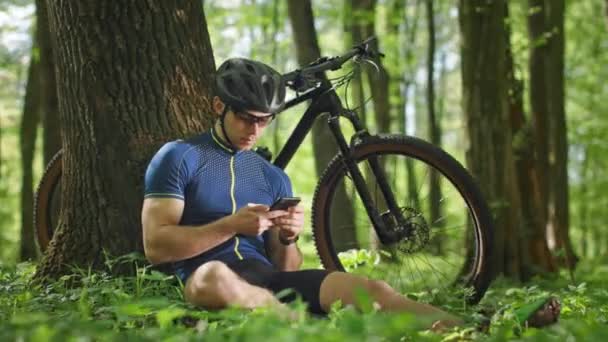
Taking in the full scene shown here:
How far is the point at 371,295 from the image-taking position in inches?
150

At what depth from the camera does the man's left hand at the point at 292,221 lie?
161 inches

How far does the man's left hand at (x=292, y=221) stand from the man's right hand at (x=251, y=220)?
0.16 meters

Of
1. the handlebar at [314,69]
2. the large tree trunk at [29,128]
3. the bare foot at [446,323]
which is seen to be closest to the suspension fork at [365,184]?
the handlebar at [314,69]

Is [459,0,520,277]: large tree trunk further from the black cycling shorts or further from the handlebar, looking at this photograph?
the black cycling shorts

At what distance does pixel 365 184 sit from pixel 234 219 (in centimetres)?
104

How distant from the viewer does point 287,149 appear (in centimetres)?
497

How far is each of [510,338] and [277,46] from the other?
45.8 ft

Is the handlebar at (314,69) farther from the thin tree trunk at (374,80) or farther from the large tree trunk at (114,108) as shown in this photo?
the thin tree trunk at (374,80)

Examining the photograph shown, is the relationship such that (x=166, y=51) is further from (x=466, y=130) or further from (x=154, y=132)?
(x=466, y=130)

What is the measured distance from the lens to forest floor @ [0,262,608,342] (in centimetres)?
256

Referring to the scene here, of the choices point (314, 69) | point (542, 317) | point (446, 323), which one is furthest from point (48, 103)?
point (542, 317)

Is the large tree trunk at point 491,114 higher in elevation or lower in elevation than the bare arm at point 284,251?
higher

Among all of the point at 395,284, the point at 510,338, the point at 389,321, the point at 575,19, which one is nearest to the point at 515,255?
the point at 395,284

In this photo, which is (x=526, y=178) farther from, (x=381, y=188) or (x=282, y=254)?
(x=282, y=254)
